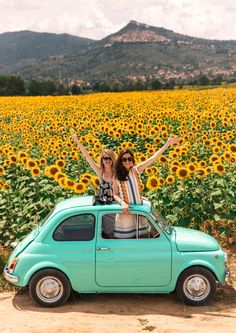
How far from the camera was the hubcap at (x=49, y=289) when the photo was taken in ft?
21.6

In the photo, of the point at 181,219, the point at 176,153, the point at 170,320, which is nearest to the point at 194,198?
the point at 181,219

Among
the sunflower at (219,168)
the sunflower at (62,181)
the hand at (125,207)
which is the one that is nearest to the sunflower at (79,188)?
the sunflower at (62,181)

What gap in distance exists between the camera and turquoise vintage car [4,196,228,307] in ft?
21.5

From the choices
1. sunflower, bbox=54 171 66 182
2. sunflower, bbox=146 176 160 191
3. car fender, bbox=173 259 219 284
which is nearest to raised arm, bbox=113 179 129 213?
car fender, bbox=173 259 219 284

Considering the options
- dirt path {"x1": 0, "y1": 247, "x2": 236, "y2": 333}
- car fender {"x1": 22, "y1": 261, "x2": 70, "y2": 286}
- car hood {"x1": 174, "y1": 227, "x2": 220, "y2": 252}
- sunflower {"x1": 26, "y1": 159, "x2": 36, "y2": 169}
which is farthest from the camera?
sunflower {"x1": 26, "y1": 159, "x2": 36, "y2": 169}

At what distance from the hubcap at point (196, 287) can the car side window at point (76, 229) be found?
4.48ft

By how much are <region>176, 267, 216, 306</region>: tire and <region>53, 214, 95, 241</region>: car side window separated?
1.30 m

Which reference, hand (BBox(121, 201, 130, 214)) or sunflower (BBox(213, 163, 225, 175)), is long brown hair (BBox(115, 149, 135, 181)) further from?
sunflower (BBox(213, 163, 225, 175))

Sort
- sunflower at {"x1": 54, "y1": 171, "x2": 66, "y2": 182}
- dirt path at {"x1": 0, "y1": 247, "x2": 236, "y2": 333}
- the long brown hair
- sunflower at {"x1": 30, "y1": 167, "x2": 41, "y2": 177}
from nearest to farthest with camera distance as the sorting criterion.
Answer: dirt path at {"x1": 0, "y1": 247, "x2": 236, "y2": 333}
the long brown hair
sunflower at {"x1": 54, "y1": 171, "x2": 66, "y2": 182}
sunflower at {"x1": 30, "y1": 167, "x2": 41, "y2": 177}

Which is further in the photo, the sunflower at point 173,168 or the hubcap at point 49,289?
the sunflower at point 173,168

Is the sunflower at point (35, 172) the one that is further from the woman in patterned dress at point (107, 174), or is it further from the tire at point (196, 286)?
the tire at point (196, 286)

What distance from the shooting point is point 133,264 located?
6.56 meters

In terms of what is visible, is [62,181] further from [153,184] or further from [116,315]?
[116,315]

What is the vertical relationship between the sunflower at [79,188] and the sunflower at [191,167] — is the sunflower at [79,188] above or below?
below
